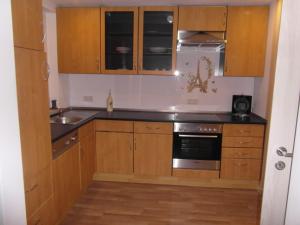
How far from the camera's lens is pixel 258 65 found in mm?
3232

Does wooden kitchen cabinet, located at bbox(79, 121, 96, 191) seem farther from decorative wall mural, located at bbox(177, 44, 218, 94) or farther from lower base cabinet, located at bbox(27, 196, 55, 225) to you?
decorative wall mural, located at bbox(177, 44, 218, 94)

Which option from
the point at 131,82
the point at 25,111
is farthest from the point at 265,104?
the point at 25,111

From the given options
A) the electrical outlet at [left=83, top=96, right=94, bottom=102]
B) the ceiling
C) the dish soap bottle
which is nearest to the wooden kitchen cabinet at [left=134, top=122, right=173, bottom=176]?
the dish soap bottle

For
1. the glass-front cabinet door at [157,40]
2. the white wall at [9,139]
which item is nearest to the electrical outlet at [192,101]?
the glass-front cabinet door at [157,40]

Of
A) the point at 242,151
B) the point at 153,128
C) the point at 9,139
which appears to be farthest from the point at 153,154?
the point at 9,139

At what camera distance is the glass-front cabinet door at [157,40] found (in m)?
3.26

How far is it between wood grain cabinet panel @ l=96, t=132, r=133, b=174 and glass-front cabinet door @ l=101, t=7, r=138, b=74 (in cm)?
92

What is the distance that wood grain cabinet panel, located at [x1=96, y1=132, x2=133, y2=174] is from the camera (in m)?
3.28

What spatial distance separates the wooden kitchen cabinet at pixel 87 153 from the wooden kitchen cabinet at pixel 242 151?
172 centimetres

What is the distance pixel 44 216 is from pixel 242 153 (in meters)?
2.40

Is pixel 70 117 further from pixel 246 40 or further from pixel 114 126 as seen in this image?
pixel 246 40

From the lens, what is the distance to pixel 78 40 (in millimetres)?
3391

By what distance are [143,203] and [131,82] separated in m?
1.79

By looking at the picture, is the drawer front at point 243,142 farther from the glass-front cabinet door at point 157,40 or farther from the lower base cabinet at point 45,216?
the lower base cabinet at point 45,216
